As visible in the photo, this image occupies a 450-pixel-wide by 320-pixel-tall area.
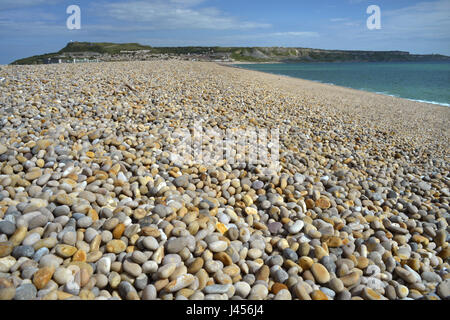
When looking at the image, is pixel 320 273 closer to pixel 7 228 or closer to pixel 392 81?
pixel 7 228

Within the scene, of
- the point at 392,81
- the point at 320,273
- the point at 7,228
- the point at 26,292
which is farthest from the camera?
the point at 392,81

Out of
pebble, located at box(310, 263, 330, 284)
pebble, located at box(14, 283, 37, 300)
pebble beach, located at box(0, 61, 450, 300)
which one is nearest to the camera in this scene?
pebble, located at box(14, 283, 37, 300)

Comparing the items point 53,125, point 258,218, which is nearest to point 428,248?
point 258,218

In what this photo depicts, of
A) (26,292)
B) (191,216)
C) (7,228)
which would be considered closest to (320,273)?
(191,216)

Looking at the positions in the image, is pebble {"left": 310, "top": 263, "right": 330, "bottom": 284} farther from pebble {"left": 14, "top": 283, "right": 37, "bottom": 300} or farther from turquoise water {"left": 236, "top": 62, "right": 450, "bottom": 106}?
turquoise water {"left": 236, "top": 62, "right": 450, "bottom": 106}

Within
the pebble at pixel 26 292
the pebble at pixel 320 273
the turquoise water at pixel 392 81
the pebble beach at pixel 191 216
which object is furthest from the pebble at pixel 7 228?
the turquoise water at pixel 392 81

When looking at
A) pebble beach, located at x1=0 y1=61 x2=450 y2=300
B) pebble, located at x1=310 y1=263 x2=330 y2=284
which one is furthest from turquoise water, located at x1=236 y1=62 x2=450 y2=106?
pebble, located at x1=310 y1=263 x2=330 y2=284

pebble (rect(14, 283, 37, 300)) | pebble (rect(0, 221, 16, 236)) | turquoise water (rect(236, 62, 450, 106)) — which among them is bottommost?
pebble (rect(14, 283, 37, 300))

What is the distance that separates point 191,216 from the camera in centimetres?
260

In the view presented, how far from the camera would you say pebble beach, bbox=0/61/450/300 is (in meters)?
2.01

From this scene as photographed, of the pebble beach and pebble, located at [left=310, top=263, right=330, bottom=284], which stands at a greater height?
the pebble beach

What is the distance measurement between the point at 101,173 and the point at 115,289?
1.48 m

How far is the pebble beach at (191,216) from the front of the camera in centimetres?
201

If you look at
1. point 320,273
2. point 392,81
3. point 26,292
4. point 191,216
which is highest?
point 392,81
